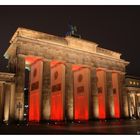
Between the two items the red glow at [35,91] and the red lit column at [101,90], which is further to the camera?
the red lit column at [101,90]

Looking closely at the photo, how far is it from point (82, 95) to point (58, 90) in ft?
18.8

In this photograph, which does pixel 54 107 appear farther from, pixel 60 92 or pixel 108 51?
pixel 108 51

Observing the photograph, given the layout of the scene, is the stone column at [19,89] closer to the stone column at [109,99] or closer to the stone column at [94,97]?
the stone column at [94,97]

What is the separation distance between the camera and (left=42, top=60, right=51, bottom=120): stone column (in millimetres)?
31644

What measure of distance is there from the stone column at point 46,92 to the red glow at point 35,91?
88cm

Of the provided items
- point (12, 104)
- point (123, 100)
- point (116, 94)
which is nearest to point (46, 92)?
point (12, 104)

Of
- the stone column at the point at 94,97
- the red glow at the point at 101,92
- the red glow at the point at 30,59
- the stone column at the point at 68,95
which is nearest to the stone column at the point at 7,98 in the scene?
the red glow at the point at 30,59

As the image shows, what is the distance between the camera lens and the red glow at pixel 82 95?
125ft

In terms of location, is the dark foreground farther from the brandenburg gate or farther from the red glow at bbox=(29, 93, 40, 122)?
the red glow at bbox=(29, 93, 40, 122)

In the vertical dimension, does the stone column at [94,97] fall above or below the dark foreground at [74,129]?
above

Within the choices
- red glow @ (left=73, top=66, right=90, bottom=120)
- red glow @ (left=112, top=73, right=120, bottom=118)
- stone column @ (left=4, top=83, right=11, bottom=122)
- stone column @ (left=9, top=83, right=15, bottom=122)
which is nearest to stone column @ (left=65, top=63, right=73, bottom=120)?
red glow @ (left=73, top=66, right=90, bottom=120)

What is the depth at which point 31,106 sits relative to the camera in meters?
35.3

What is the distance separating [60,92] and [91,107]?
6.51 meters

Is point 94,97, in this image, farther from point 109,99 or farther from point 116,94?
point 116,94
